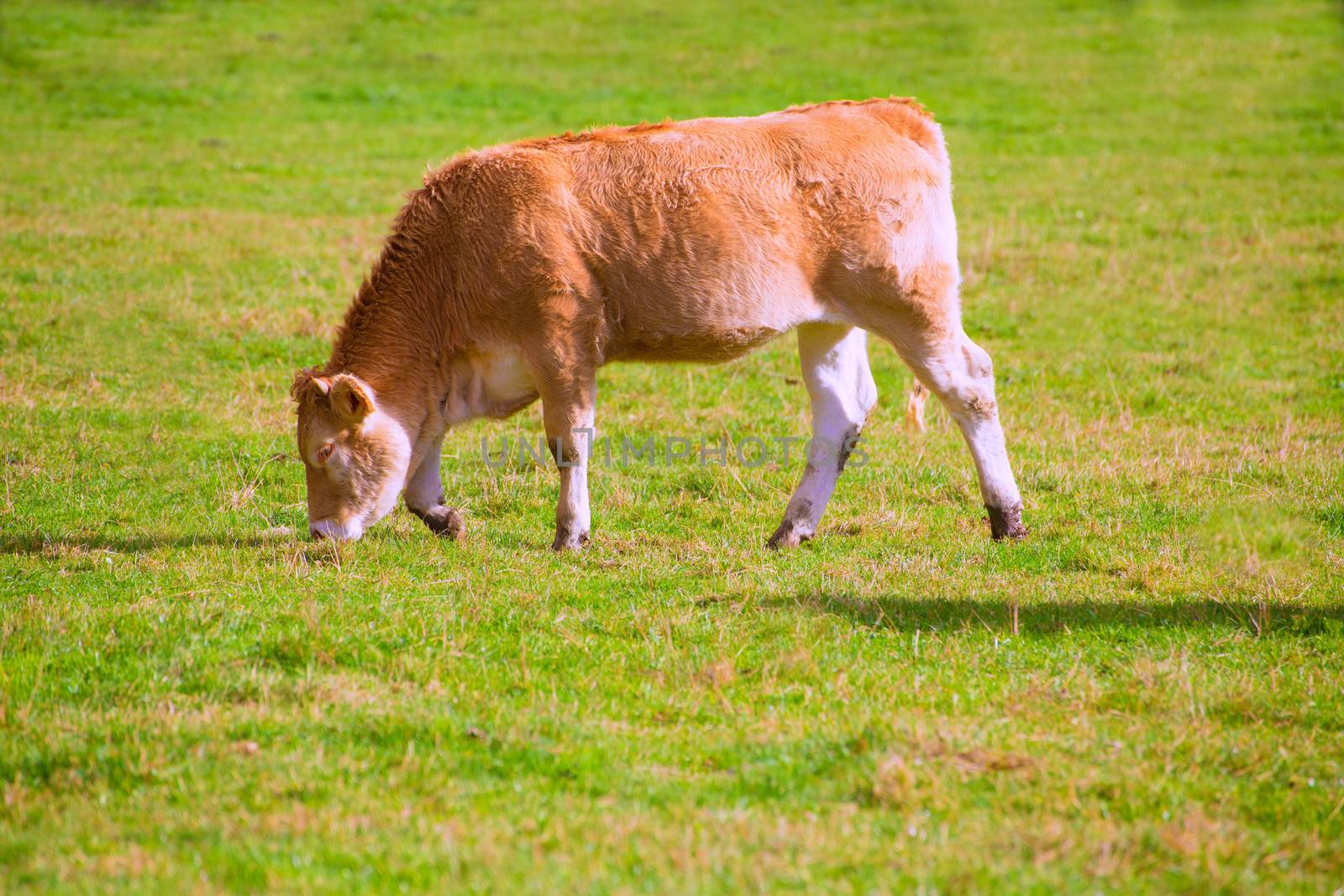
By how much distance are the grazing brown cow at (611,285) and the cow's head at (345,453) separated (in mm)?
11

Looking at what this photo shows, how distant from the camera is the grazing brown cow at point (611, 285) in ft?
24.6

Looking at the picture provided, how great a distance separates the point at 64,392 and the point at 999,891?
900 cm

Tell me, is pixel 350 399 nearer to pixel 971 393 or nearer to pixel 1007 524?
pixel 971 393

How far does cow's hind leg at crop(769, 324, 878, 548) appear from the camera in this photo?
8.14 m

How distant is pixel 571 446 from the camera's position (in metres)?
7.67

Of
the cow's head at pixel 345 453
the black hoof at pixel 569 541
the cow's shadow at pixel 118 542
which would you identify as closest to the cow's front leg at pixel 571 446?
the black hoof at pixel 569 541

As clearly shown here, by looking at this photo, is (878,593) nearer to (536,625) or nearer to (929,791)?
(536,625)

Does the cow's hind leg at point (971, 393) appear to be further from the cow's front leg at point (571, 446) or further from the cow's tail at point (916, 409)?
the cow's front leg at point (571, 446)

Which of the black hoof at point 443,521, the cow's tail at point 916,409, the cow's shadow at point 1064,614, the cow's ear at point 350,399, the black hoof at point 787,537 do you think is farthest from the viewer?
the cow's tail at point 916,409

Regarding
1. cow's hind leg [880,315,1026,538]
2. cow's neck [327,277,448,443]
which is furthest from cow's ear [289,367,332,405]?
cow's hind leg [880,315,1026,538]

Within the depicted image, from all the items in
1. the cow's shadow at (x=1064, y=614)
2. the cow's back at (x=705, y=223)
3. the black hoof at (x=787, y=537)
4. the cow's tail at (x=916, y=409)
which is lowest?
the black hoof at (x=787, y=537)

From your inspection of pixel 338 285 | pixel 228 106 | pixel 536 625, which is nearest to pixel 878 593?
pixel 536 625

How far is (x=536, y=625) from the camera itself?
6223 millimetres

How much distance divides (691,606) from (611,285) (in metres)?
2.04
